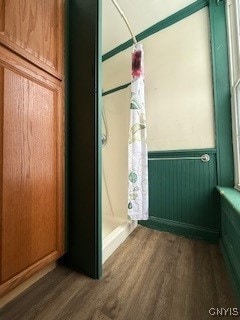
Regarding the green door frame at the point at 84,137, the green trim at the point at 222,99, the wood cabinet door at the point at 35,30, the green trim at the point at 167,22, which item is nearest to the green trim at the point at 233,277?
the green trim at the point at 222,99

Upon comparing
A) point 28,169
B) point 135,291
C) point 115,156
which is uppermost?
point 115,156

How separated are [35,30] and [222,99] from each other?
1345 millimetres

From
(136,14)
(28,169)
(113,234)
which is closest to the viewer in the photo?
(28,169)

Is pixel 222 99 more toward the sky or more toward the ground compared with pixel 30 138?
more toward the sky

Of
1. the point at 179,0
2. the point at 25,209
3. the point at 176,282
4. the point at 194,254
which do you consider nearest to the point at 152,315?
the point at 176,282

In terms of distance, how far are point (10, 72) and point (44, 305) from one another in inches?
41.2

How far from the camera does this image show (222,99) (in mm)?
1358

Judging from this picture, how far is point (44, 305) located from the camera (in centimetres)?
77

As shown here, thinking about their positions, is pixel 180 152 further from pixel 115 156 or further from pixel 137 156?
pixel 115 156

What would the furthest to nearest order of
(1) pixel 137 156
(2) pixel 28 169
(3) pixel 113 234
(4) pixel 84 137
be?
(1) pixel 137 156 < (3) pixel 113 234 < (4) pixel 84 137 < (2) pixel 28 169

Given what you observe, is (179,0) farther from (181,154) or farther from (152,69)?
(181,154)

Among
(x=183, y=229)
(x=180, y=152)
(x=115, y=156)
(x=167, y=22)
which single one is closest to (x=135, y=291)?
(x=183, y=229)

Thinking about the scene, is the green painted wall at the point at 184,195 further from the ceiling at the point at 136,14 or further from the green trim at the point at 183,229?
the ceiling at the point at 136,14

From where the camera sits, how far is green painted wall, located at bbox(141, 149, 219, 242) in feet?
4.59
